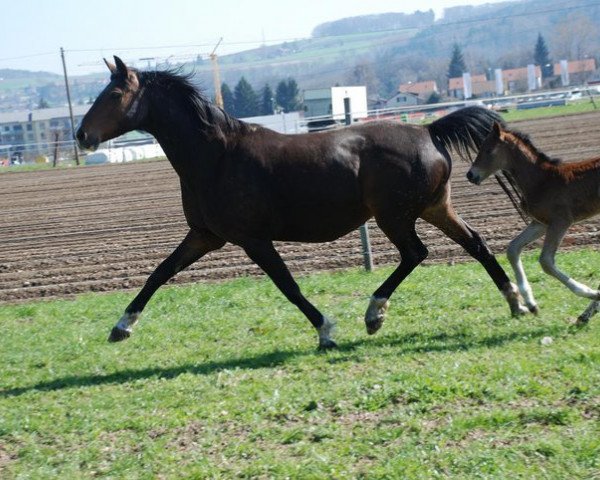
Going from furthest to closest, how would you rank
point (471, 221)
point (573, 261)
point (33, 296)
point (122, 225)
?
point (122, 225) < point (471, 221) < point (33, 296) < point (573, 261)

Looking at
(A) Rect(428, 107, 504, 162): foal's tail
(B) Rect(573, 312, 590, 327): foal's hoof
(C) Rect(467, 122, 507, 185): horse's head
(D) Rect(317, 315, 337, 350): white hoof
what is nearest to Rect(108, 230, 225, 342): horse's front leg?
(D) Rect(317, 315, 337, 350): white hoof

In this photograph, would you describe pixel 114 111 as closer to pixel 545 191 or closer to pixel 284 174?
pixel 284 174

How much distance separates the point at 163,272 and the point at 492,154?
129 inches

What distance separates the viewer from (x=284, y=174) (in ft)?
28.4

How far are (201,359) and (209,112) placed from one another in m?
2.22

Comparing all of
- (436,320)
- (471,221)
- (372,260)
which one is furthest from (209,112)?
(471,221)

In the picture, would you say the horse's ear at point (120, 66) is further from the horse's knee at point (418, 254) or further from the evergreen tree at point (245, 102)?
the evergreen tree at point (245, 102)

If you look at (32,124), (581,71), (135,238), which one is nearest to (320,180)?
(135,238)

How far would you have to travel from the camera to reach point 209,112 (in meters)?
8.98

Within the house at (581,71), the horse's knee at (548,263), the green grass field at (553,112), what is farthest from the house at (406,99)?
the horse's knee at (548,263)

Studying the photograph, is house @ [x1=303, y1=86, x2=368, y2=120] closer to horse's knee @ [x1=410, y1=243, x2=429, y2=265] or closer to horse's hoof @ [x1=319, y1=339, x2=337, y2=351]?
horse's knee @ [x1=410, y1=243, x2=429, y2=265]

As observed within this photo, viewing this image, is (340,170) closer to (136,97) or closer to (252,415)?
(136,97)

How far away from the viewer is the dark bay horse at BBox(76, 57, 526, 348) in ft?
28.4

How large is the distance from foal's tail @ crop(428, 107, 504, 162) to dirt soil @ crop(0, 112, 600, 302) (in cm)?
324
